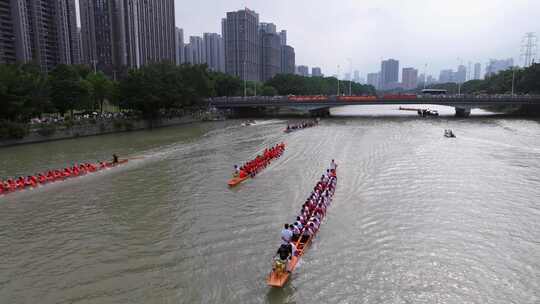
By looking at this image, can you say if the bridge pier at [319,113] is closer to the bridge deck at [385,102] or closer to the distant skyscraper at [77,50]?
the bridge deck at [385,102]

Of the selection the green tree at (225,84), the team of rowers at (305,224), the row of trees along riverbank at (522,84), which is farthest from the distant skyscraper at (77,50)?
the team of rowers at (305,224)

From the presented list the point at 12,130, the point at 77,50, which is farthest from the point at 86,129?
the point at 77,50

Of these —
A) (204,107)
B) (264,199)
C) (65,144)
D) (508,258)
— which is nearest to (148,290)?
(264,199)

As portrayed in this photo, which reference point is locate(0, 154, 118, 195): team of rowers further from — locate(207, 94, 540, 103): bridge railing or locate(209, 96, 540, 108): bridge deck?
locate(207, 94, 540, 103): bridge railing

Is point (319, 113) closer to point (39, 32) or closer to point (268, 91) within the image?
point (268, 91)

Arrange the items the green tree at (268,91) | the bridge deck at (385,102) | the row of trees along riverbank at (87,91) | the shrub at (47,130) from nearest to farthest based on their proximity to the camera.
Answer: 1. the row of trees along riverbank at (87,91)
2. the shrub at (47,130)
3. the bridge deck at (385,102)
4. the green tree at (268,91)
